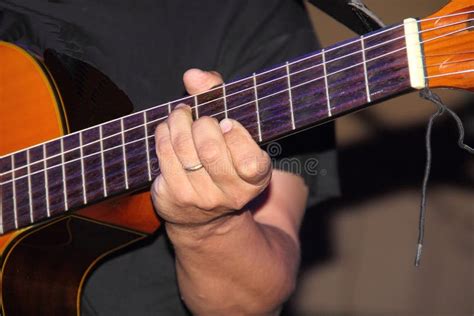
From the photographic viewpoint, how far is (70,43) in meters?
1.33

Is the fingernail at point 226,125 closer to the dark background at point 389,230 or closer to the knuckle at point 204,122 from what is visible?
the knuckle at point 204,122

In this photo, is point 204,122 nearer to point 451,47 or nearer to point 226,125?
point 226,125

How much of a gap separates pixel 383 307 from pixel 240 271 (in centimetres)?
152

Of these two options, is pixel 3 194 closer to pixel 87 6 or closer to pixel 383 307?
pixel 87 6

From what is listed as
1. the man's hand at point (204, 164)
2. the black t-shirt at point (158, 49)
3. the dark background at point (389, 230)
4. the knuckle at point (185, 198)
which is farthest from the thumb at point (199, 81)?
the dark background at point (389, 230)

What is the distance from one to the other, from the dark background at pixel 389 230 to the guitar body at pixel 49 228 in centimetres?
131

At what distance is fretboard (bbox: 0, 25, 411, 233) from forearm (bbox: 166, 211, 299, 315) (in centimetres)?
13

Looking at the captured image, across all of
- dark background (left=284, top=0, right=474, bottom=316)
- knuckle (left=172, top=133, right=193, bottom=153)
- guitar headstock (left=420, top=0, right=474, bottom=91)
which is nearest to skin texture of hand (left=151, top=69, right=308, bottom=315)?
knuckle (left=172, top=133, right=193, bottom=153)

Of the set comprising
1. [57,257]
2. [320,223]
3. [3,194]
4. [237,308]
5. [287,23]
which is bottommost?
[320,223]

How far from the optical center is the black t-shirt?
127 cm

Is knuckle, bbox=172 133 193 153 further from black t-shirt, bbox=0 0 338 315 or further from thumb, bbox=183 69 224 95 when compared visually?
black t-shirt, bbox=0 0 338 315

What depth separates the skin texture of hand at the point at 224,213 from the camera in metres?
0.95

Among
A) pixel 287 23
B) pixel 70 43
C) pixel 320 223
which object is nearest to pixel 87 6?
pixel 70 43

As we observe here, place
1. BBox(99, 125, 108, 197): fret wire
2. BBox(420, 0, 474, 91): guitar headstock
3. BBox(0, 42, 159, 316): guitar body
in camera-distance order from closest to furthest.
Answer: BBox(420, 0, 474, 91): guitar headstock, BBox(99, 125, 108, 197): fret wire, BBox(0, 42, 159, 316): guitar body
